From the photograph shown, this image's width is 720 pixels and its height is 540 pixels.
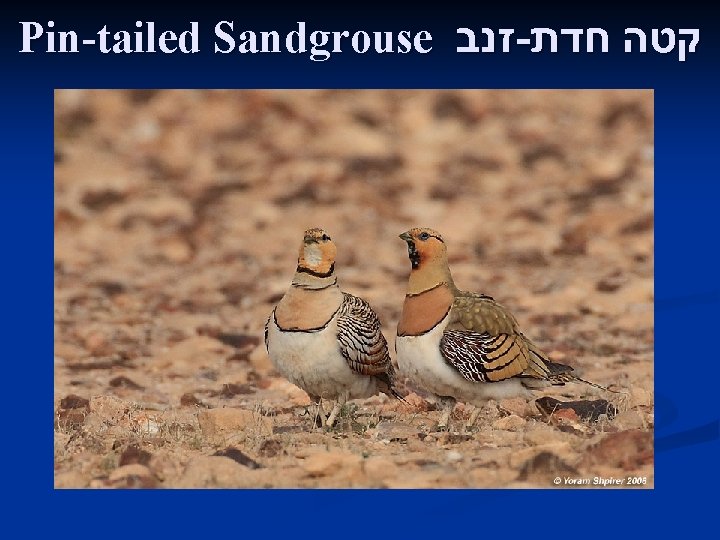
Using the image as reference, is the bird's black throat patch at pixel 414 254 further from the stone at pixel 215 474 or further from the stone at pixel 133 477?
the stone at pixel 133 477

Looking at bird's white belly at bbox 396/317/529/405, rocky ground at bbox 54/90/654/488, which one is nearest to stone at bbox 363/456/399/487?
rocky ground at bbox 54/90/654/488

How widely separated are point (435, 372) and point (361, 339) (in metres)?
0.48

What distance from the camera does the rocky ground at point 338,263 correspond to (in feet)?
24.3

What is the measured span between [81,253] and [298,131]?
432 cm

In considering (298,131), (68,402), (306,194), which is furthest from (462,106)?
(68,402)

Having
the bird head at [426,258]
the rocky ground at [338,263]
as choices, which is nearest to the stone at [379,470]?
the rocky ground at [338,263]

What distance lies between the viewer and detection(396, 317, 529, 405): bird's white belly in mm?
7586

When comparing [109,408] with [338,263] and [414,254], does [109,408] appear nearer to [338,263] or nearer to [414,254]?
[414,254]

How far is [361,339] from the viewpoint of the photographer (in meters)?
7.81

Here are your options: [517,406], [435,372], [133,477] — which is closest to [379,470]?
[435,372]

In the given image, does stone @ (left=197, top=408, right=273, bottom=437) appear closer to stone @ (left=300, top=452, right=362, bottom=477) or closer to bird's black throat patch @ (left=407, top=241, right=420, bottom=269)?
stone @ (left=300, top=452, right=362, bottom=477)

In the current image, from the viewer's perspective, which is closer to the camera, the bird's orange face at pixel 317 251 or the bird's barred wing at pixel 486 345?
the bird's barred wing at pixel 486 345

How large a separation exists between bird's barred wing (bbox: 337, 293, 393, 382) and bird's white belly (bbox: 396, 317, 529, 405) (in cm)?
19

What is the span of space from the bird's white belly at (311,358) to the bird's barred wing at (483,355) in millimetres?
589
